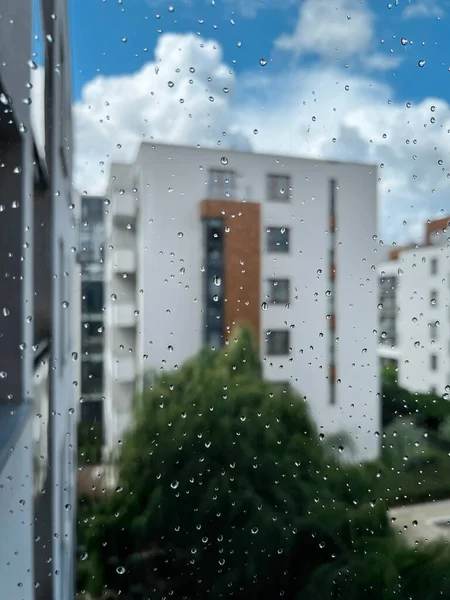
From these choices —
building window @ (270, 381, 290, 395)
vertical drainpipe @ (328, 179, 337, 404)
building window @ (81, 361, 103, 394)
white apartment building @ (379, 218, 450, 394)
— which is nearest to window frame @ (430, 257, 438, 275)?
white apartment building @ (379, 218, 450, 394)

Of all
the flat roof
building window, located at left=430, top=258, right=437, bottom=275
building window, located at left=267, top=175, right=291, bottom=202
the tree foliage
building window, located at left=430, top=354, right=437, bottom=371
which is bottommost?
the tree foliage

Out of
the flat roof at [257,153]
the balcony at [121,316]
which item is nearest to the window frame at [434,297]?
the flat roof at [257,153]

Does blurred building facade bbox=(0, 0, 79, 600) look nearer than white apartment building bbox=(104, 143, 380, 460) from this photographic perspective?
Yes

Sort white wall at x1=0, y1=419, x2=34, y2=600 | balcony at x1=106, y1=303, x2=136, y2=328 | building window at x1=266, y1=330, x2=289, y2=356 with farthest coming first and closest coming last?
building window at x1=266, y1=330, x2=289, y2=356 → balcony at x1=106, y1=303, x2=136, y2=328 → white wall at x1=0, y1=419, x2=34, y2=600

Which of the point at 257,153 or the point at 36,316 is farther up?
the point at 257,153

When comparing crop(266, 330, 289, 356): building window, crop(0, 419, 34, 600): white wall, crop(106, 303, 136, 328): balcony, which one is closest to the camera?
crop(0, 419, 34, 600): white wall

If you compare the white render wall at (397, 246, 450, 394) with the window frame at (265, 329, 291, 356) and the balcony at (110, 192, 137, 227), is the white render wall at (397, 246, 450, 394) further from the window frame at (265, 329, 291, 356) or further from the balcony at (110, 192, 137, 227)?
the balcony at (110, 192, 137, 227)

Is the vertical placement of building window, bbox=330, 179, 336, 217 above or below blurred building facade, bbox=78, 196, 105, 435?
above

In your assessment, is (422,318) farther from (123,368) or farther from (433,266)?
(123,368)

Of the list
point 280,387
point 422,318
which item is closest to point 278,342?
point 280,387

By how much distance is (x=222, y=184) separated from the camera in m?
1.16

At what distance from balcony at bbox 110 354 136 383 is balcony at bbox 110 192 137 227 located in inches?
13.8

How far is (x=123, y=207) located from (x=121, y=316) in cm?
28

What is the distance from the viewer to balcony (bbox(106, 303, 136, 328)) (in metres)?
1.08
